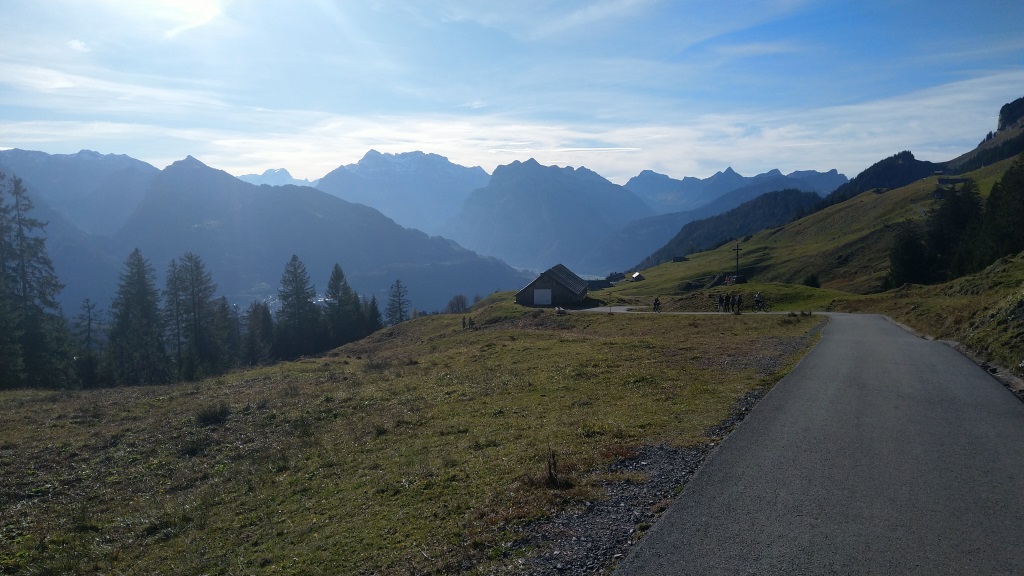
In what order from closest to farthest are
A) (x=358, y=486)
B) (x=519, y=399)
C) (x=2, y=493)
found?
(x=358, y=486) < (x=2, y=493) < (x=519, y=399)

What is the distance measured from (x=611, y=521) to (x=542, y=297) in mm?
66207

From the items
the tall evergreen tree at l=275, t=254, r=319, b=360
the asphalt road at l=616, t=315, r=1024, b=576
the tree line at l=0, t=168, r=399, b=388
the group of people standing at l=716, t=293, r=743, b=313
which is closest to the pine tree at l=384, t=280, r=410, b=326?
the tree line at l=0, t=168, r=399, b=388

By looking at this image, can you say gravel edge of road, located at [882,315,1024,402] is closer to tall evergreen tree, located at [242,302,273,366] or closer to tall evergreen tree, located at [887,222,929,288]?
tall evergreen tree, located at [887,222,929,288]

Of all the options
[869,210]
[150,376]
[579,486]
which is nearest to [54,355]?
[150,376]

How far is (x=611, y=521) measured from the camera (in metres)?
8.00

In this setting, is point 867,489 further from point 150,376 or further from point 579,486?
point 150,376

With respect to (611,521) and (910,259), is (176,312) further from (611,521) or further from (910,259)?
(910,259)

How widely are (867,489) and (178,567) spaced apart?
10.7m

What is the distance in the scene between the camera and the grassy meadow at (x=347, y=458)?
353 inches

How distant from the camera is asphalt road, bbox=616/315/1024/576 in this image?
671 centimetres

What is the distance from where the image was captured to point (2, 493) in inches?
518

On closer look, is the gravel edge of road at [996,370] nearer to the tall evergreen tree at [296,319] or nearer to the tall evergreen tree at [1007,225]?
the tall evergreen tree at [1007,225]

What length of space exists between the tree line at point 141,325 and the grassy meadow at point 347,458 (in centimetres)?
2019

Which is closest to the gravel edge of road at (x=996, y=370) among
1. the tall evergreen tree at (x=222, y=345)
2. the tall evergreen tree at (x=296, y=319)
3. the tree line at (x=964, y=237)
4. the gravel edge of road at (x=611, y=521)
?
the gravel edge of road at (x=611, y=521)
